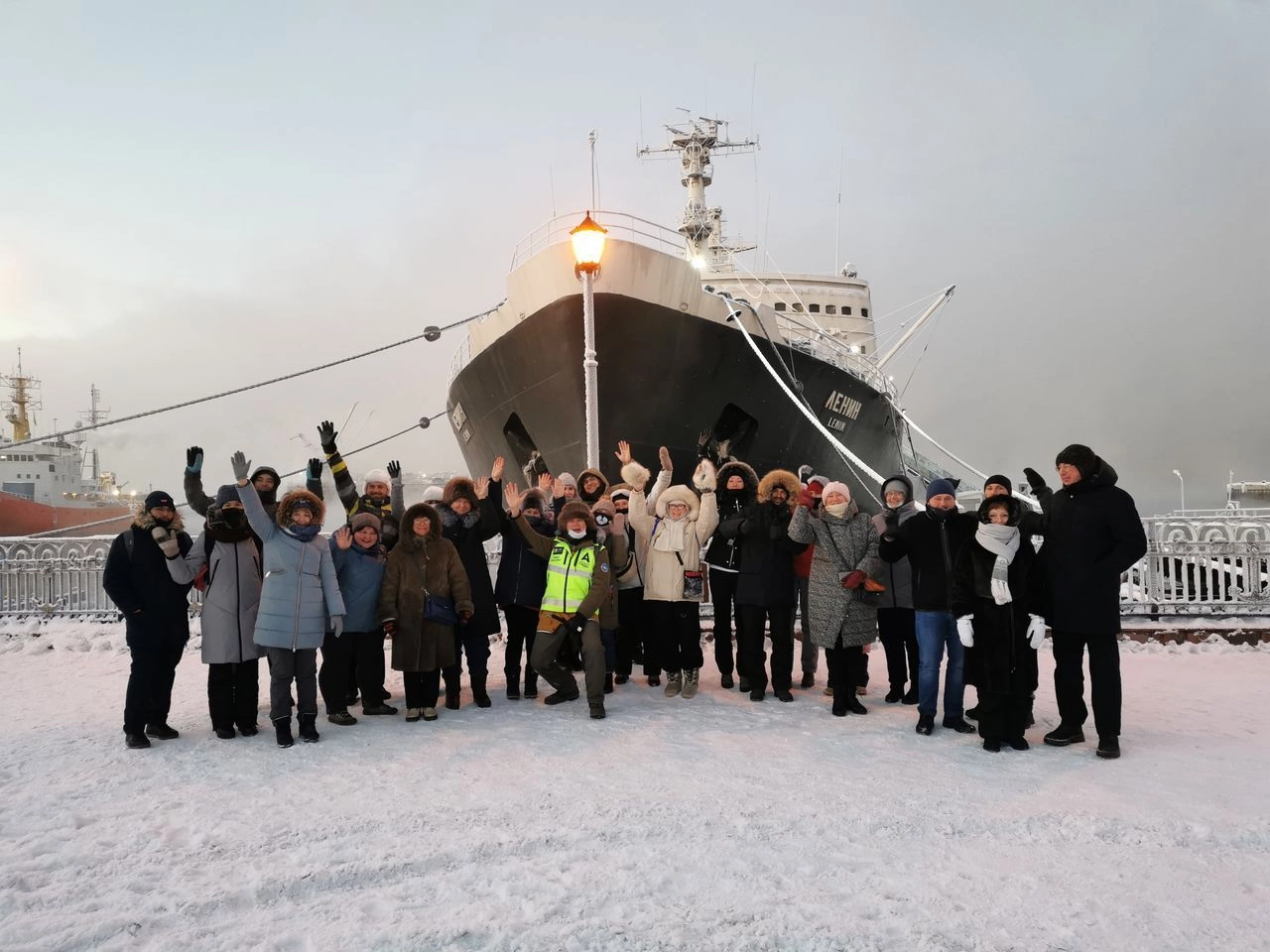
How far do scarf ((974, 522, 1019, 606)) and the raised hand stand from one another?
3.99 metres

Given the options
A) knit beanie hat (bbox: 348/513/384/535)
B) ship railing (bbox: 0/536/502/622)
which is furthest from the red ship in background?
knit beanie hat (bbox: 348/513/384/535)

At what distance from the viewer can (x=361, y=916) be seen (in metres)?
2.49

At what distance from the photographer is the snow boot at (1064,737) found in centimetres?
425

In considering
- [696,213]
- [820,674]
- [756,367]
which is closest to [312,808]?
[820,674]

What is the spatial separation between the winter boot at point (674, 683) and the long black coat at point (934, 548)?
1821 millimetres

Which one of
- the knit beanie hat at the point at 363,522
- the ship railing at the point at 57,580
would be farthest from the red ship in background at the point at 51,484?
the knit beanie hat at the point at 363,522

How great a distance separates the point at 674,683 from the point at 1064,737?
2473 millimetres

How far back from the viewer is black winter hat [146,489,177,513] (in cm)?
446

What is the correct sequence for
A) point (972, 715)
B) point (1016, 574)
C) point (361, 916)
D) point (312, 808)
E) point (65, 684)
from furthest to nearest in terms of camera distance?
1. point (65, 684)
2. point (972, 715)
3. point (1016, 574)
4. point (312, 808)
5. point (361, 916)

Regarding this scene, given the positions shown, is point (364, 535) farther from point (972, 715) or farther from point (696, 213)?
point (696, 213)

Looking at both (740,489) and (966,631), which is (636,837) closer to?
(966,631)

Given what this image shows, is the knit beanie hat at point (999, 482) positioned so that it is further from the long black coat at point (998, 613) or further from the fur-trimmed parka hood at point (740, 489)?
the fur-trimmed parka hood at point (740, 489)

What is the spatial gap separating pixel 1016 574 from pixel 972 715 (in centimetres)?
94

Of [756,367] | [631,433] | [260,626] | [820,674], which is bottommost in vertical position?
[820,674]
